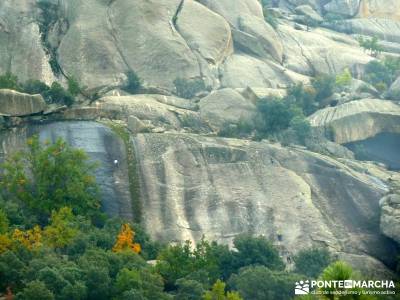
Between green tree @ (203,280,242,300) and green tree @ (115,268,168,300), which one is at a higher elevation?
green tree @ (203,280,242,300)

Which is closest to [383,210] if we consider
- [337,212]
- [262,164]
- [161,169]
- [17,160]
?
[337,212]

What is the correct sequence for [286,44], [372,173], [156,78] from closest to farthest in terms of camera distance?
[372,173]
[156,78]
[286,44]

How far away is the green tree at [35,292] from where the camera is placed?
44906 mm

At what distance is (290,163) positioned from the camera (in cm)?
6531

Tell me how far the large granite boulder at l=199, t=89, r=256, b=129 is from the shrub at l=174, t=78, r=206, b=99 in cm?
219

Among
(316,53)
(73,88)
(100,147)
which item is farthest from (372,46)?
(100,147)

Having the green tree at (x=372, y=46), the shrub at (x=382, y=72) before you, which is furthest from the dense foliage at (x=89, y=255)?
the green tree at (x=372, y=46)

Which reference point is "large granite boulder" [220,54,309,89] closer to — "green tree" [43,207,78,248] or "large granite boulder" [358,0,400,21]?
"green tree" [43,207,78,248]

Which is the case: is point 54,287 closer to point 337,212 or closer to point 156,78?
point 337,212

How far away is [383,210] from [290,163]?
21.6ft

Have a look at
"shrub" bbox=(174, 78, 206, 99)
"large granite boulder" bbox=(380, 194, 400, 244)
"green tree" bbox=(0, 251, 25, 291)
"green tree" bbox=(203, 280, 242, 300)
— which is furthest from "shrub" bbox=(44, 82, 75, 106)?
"green tree" bbox=(203, 280, 242, 300)

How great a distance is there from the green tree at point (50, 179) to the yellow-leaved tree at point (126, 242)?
399cm

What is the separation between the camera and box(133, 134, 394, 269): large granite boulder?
61094 millimetres

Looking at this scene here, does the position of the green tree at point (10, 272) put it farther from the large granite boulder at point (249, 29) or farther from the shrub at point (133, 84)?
the large granite boulder at point (249, 29)
